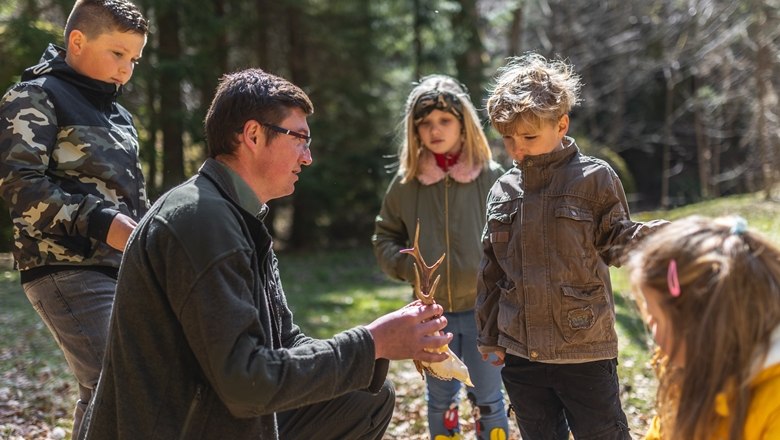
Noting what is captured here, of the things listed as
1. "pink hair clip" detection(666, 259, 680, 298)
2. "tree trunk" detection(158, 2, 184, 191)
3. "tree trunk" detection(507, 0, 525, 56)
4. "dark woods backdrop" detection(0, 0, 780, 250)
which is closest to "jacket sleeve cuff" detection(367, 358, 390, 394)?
"pink hair clip" detection(666, 259, 680, 298)

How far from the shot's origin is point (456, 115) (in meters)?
4.33

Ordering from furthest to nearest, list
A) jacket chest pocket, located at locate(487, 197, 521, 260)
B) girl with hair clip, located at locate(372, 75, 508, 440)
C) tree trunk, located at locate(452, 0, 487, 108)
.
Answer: tree trunk, located at locate(452, 0, 487, 108), girl with hair clip, located at locate(372, 75, 508, 440), jacket chest pocket, located at locate(487, 197, 521, 260)

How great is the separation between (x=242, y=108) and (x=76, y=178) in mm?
1196

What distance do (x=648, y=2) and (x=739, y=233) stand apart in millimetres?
18119

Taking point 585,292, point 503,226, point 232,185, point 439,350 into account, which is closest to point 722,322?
point 439,350

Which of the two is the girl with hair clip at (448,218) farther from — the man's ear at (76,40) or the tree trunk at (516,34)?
the tree trunk at (516,34)

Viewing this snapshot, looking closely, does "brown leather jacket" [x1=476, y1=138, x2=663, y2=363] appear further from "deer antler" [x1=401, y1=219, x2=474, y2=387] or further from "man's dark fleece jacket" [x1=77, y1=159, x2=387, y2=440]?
"man's dark fleece jacket" [x1=77, y1=159, x2=387, y2=440]

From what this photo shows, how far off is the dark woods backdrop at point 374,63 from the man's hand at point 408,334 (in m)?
9.28

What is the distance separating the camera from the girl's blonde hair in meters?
4.35

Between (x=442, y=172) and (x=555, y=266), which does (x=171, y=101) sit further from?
(x=555, y=266)

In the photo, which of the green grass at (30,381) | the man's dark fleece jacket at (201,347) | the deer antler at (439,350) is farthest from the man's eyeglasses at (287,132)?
the green grass at (30,381)

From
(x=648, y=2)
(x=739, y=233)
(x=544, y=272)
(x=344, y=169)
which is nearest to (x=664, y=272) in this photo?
(x=739, y=233)

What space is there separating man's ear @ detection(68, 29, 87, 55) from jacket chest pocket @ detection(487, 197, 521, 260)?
6.70 feet

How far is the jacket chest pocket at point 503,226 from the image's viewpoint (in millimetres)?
3418
